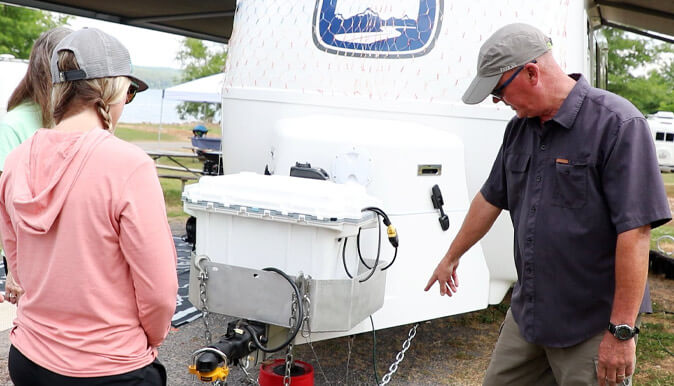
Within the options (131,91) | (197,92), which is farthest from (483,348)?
(197,92)

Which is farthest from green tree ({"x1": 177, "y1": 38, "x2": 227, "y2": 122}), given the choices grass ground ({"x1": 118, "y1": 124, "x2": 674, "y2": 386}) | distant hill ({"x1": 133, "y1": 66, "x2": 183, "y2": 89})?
grass ground ({"x1": 118, "y1": 124, "x2": 674, "y2": 386})

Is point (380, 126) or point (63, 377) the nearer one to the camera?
point (63, 377)

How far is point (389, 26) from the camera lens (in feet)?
13.4

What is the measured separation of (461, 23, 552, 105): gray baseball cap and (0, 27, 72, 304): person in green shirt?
1.75 metres

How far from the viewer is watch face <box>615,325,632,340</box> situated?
7.64 ft

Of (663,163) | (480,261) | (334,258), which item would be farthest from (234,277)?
(663,163)

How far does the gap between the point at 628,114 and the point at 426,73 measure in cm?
184

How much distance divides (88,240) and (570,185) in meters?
1.62

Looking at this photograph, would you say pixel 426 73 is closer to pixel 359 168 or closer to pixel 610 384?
pixel 359 168

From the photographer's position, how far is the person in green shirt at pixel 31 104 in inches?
118

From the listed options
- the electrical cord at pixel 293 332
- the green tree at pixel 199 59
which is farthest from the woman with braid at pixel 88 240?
the green tree at pixel 199 59

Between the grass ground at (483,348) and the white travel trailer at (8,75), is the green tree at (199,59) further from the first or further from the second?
the grass ground at (483,348)

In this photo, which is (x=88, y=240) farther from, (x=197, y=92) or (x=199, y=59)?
(x=199, y=59)

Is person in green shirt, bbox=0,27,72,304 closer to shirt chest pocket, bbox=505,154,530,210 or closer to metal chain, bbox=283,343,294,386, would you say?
metal chain, bbox=283,343,294,386
